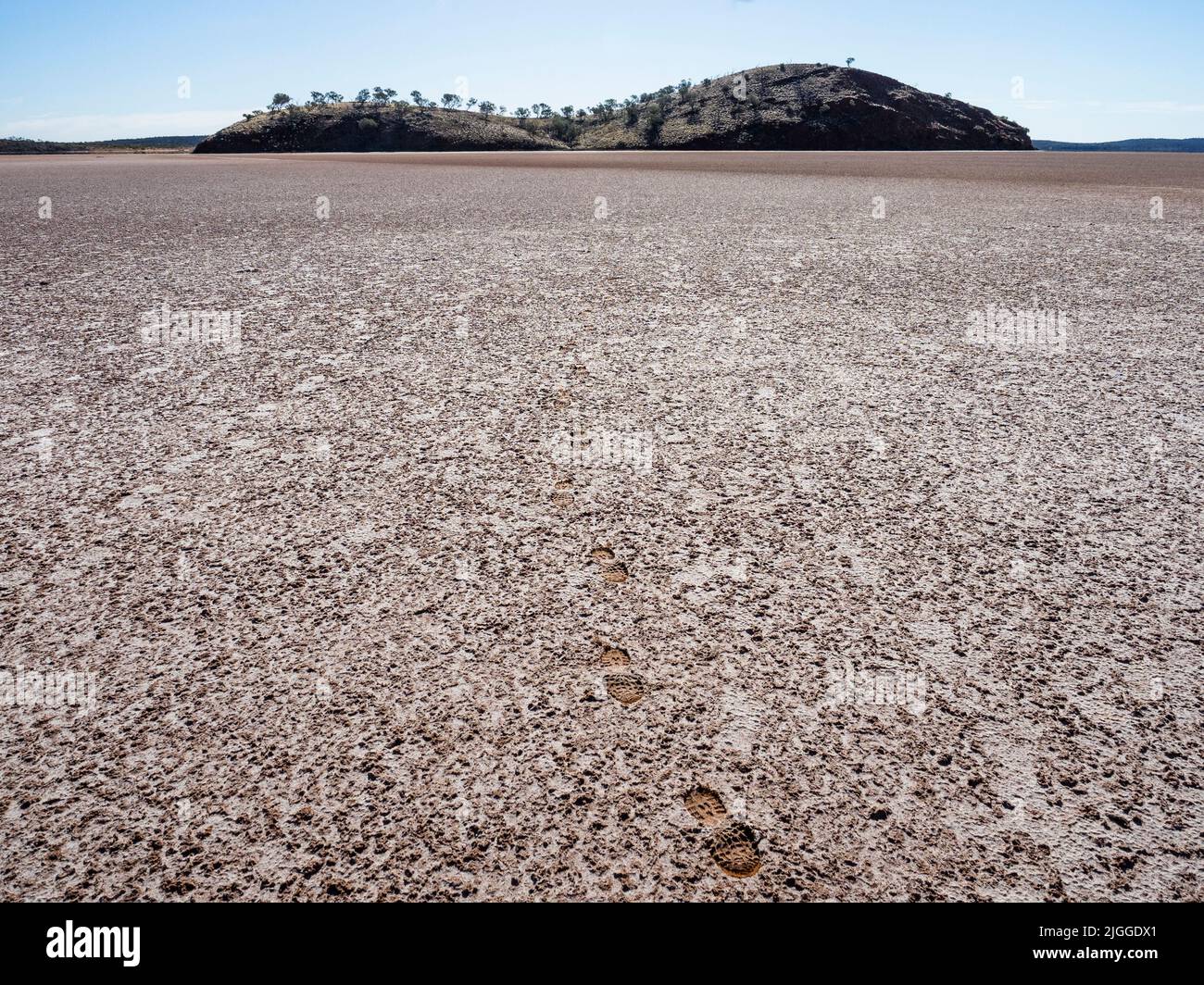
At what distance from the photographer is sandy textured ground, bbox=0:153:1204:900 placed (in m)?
1.51

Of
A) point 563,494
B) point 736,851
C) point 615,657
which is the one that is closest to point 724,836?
point 736,851

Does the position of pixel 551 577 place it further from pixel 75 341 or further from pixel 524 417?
pixel 75 341

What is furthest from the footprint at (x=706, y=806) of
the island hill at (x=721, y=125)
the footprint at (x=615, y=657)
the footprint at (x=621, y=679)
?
the island hill at (x=721, y=125)

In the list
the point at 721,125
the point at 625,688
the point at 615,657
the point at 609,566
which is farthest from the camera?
the point at 721,125

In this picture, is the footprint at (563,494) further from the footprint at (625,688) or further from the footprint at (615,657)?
the footprint at (625,688)

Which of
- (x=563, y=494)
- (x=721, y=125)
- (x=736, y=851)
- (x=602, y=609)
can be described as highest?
(x=721, y=125)

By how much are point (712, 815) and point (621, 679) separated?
18.2 inches

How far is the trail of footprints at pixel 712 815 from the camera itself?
4.81 feet

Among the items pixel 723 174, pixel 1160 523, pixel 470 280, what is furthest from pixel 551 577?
pixel 723 174

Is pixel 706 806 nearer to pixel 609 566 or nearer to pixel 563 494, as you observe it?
pixel 609 566

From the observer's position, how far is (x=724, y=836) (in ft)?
4.99

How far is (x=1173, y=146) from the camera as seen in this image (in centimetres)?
17475

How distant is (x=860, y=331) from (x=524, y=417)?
106 inches
